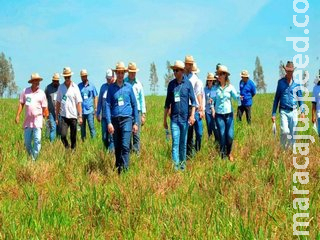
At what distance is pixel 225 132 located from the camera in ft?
28.0

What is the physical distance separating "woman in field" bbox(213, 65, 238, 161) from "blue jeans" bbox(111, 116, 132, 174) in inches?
75.6

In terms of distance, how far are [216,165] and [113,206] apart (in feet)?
7.42

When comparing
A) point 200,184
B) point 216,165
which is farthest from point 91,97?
point 200,184

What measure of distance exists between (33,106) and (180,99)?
3.25 meters

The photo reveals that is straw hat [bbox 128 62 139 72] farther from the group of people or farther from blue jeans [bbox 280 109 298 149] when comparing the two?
blue jeans [bbox 280 109 298 149]

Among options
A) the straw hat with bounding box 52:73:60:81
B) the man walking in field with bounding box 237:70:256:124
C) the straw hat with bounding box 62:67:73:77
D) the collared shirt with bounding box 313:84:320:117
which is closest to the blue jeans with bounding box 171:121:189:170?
the collared shirt with bounding box 313:84:320:117

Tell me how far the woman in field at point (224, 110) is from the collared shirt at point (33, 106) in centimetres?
375

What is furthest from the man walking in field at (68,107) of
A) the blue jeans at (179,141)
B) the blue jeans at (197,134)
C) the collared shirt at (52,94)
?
the blue jeans at (179,141)

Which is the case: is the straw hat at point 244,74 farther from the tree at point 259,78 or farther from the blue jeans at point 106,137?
the tree at point 259,78

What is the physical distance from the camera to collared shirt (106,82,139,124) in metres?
7.69

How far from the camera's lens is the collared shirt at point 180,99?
26.1 feet

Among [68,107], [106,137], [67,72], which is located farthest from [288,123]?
[67,72]

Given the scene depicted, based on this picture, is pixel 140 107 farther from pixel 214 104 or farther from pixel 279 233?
pixel 279 233

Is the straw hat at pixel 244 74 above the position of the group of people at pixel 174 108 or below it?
above
